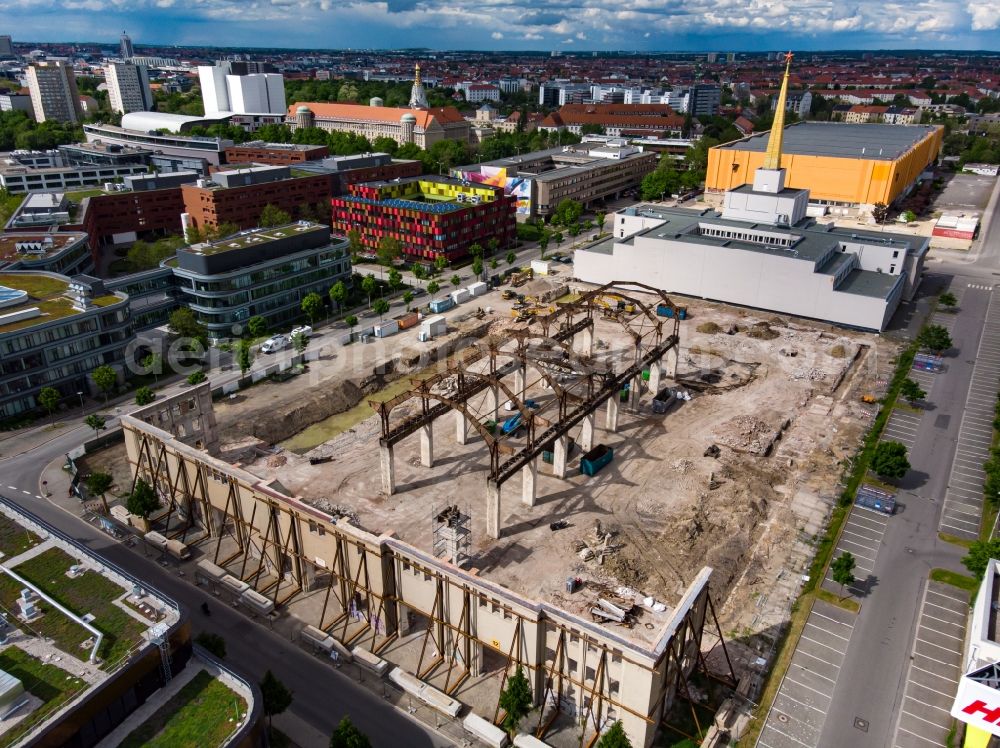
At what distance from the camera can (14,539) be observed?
36.1 metres

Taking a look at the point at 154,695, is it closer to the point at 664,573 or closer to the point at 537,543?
the point at 537,543

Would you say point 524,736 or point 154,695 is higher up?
point 154,695

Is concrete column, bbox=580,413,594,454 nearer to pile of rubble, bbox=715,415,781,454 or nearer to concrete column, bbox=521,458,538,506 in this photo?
concrete column, bbox=521,458,538,506

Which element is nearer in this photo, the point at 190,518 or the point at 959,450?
the point at 190,518

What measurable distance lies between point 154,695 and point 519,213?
12076 centimetres

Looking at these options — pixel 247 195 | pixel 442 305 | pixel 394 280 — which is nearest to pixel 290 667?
pixel 442 305

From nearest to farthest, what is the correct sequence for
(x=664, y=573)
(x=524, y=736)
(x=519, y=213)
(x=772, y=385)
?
(x=524, y=736) < (x=664, y=573) < (x=772, y=385) < (x=519, y=213)

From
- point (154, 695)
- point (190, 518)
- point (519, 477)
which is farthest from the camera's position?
point (519, 477)

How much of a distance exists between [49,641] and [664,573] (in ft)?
108

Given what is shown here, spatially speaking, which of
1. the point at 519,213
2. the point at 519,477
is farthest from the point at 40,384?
the point at 519,213

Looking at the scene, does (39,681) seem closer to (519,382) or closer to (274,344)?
(519,382)

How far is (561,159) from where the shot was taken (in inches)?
6289

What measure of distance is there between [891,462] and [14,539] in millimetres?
56590

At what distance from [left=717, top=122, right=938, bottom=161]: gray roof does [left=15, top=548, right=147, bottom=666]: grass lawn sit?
139 metres
